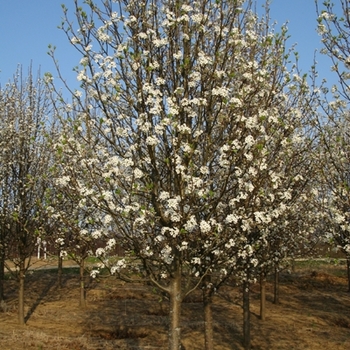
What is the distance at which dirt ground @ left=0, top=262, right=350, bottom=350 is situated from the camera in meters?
14.7

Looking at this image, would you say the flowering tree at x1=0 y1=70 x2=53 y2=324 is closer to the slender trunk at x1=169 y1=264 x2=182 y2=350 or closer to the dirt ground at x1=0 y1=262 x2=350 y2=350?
the dirt ground at x1=0 y1=262 x2=350 y2=350

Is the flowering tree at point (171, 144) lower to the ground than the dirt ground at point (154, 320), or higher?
higher

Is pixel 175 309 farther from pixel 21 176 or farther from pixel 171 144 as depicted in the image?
pixel 21 176

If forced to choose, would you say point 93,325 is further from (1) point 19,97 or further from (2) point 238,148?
(2) point 238,148

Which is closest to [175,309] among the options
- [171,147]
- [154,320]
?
[171,147]

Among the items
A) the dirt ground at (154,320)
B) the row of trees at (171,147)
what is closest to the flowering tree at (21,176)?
the dirt ground at (154,320)

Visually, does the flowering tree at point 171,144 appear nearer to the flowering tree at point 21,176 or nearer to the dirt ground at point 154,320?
the dirt ground at point 154,320

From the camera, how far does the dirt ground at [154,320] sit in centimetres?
1473

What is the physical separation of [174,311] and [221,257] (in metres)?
1.27

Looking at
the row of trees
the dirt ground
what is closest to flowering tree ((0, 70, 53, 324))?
the dirt ground

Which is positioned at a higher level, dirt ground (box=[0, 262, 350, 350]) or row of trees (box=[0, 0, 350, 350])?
row of trees (box=[0, 0, 350, 350])

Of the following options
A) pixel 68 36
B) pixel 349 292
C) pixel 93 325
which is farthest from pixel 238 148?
pixel 349 292

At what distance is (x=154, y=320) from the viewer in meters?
Result: 18.0

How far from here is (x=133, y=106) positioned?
26.0 feet
